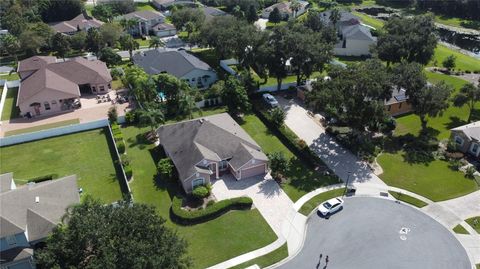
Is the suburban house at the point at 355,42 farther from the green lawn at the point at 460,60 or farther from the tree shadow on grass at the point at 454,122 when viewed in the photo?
the tree shadow on grass at the point at 454,122

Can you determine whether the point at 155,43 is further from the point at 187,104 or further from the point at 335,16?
the point at 335,16

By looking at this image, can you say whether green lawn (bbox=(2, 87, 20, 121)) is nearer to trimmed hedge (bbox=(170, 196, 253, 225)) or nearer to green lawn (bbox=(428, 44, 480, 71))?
trimmed hedge (bbox=(170, 196, 253, 225))

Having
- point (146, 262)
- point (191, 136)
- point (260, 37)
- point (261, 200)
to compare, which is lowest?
point (261, 200)

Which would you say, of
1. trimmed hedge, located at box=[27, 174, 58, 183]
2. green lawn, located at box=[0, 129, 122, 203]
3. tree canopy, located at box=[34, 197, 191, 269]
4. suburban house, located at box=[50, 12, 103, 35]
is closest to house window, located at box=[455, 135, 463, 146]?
tree canopy, located at box=[34, 197, 191, 269]

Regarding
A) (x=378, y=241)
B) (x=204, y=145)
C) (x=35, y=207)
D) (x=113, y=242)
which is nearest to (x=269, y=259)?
(x=378, y=241)

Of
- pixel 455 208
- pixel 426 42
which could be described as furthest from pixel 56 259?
pixel 426 42

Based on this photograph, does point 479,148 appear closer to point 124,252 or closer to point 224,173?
point 224,173
